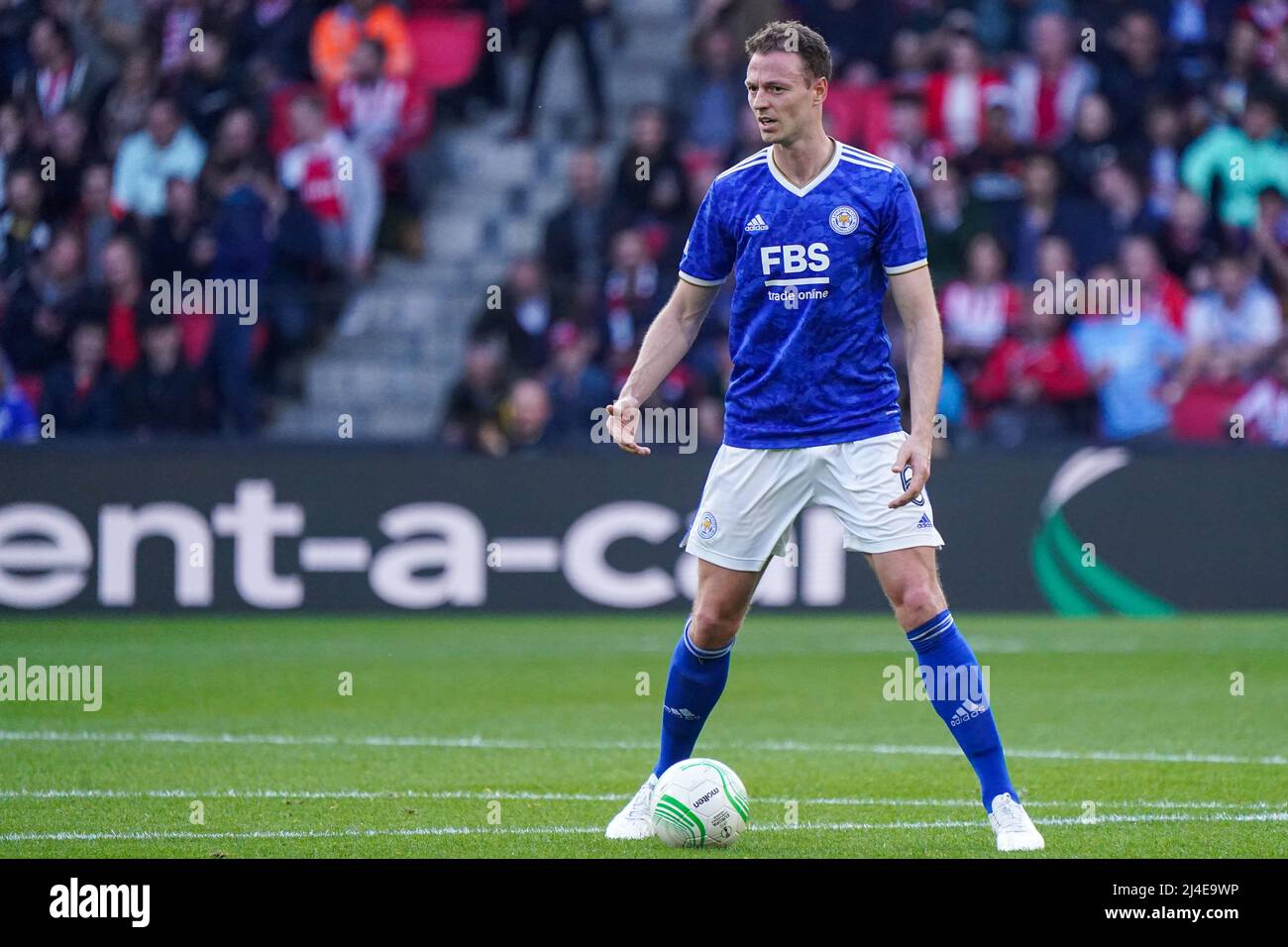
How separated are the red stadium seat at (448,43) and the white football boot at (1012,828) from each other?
1282 cm

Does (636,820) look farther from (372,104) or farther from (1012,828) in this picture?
(372,104)

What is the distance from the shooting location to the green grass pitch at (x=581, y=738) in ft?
21.1

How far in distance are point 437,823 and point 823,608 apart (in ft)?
25.5

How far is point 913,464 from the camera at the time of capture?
19.7 ft

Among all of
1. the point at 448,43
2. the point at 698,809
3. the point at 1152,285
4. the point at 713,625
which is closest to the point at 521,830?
the point at 698,809

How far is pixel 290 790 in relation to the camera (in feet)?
24.2

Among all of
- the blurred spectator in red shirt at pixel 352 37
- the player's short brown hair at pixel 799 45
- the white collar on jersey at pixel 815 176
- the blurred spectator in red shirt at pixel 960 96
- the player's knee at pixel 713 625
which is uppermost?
the blurred spectator in red shirt at pixel 352 37

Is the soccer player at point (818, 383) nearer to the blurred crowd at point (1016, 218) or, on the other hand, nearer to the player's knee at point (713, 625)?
the player's knee at point (713, 625)

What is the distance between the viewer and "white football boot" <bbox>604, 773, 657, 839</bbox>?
6.38 metres
